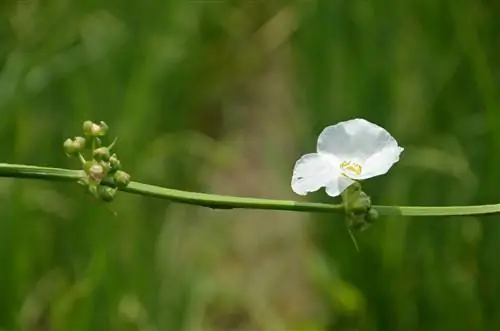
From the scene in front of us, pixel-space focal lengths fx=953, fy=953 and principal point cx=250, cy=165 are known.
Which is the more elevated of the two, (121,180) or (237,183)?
(237,183)

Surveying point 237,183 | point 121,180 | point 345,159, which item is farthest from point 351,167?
point 237,183

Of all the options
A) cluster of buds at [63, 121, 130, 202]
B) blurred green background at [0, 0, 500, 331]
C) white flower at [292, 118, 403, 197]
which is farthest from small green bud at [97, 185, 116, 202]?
blurred green background at [0, 0, 500, 331]

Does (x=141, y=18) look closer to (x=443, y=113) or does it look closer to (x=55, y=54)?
(x=55, y=54)

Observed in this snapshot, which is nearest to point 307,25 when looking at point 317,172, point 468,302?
point 468,302

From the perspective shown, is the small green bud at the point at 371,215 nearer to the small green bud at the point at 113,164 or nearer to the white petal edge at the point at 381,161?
the white petal edge at the point at 381,161

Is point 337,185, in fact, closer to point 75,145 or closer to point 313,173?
point 313,173

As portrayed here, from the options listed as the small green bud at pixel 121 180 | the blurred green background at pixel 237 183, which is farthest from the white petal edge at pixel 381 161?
the blurred green background at pixel 237 183

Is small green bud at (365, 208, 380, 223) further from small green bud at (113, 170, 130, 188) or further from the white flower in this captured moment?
small green bud at (113, 170, 130, 188)
